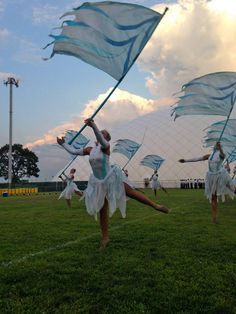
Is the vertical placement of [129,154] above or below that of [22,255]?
above

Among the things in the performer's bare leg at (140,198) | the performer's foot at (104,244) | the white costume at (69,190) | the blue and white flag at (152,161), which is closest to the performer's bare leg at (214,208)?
the performer's bare leg at (140,198)

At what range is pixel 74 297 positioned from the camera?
12.5 feet

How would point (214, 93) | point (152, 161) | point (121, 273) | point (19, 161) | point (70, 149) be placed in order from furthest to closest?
point (19, 161) < point (152, 161) < point (214, 93) < point (70, 149) < point (121, 273)

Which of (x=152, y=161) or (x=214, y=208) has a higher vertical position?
(x=152, y=161)

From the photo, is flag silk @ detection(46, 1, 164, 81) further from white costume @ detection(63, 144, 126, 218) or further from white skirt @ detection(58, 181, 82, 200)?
white skirt @ detection(58, 181, 82, 200)

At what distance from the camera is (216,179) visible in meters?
9.78

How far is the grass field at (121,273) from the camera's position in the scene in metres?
3.63

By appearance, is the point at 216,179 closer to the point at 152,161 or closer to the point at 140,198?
the point at 140,198

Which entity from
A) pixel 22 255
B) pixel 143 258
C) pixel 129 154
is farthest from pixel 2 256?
pixel 129 154

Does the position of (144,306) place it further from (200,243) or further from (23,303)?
(200,243)

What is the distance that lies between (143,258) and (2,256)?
1972mm

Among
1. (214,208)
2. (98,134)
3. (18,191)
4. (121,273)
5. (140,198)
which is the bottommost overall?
(121,273)

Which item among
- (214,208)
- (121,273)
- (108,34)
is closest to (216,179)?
(214,208)

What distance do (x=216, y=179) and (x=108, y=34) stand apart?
4.82 metres
